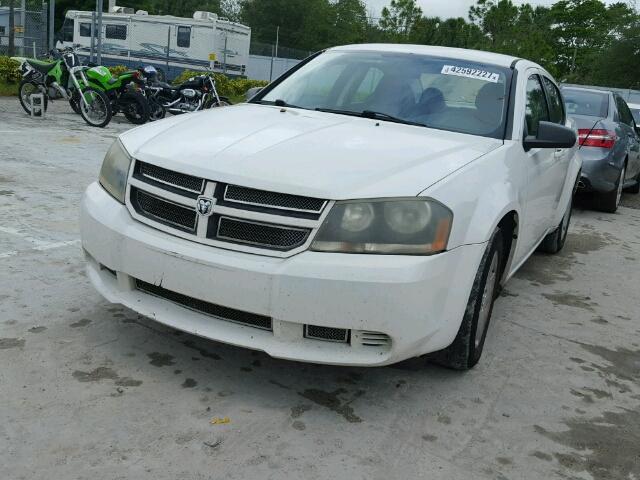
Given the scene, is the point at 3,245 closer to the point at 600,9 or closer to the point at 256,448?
the point at 256,448

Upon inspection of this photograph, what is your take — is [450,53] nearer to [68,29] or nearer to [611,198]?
[611,198]

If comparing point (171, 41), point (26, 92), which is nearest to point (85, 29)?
point (171, 41)

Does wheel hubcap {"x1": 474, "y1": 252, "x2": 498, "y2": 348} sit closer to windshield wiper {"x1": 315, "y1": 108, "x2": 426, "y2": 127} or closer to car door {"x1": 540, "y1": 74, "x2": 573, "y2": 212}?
windshield wiper {"x1": 315, "y1": 108, "x2": 426, "y2": 127}

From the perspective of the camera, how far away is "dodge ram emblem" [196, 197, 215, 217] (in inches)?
108

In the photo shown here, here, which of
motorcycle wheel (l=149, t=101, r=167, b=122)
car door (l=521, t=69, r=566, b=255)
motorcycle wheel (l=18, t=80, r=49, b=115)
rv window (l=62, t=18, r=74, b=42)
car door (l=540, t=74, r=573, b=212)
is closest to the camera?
car door (l=521, t=69, r=566, b=255)

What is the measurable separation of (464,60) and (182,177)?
214 cm

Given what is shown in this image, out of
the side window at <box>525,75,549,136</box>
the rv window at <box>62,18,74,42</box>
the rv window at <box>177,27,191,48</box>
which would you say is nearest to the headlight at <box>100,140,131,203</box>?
the side window at <box>525,75,549,136</box>

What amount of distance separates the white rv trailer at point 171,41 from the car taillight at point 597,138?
65.9ft

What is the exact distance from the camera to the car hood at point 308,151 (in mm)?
2730

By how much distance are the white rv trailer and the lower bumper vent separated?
2457 cm

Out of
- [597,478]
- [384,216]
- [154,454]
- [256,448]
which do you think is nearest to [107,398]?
[154,454]

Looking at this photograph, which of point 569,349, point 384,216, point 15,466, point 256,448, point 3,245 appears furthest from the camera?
point 3,245

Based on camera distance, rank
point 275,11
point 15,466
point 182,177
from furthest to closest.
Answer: point 275,11
point 182,177
point 15,466

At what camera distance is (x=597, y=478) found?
2.56 meters
